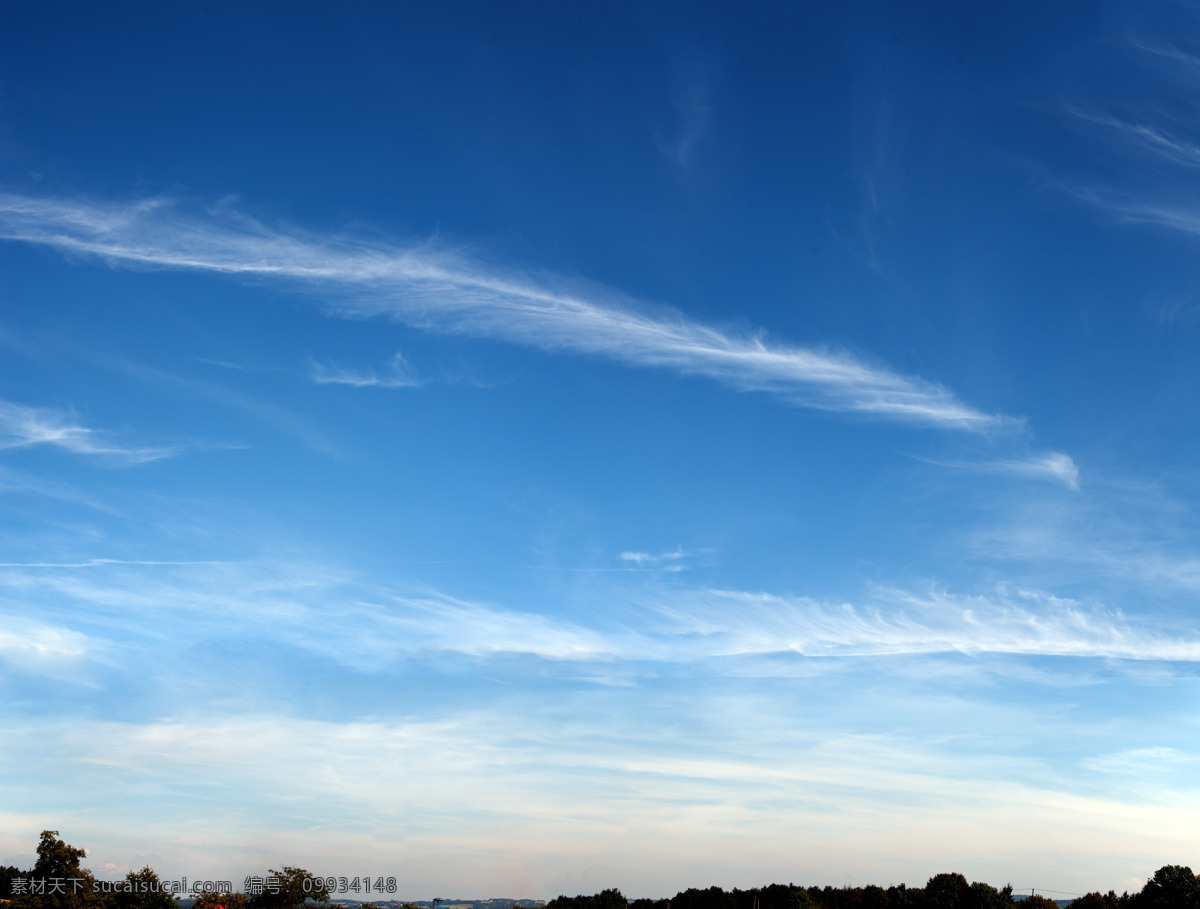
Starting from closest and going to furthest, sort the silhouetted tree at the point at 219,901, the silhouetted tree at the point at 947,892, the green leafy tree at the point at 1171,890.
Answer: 1. the green leafy tree at the point at 1171,890
2. the silhouetted tree at the point at 219,901
3. the silhouetted tree at the point at 947,892

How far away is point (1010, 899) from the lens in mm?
92875

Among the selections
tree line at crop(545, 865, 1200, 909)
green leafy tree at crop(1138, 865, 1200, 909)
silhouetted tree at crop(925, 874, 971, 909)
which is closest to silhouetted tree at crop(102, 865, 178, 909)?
tree line at crop(545, 865, 1200, 909)

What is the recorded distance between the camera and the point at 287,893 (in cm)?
9419

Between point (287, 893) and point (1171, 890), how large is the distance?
83133mm

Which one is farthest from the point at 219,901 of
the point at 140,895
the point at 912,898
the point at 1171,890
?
the point at 1171,890

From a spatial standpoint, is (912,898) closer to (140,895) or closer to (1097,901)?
(1097,901)

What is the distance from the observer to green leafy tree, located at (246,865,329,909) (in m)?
93.7

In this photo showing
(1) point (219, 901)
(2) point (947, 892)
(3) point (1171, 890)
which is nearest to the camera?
(3) point (1171, 890)

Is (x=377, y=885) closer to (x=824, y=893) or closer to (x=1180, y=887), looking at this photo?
(x=824, y=893)

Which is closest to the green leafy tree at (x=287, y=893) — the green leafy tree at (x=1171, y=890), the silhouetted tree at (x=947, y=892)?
the silhouetted tree at (x=947, y=892)

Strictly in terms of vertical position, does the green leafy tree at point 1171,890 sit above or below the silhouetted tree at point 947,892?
above

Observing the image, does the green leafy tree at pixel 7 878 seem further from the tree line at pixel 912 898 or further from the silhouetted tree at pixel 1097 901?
the silhouetted tree at pixel 1097 901

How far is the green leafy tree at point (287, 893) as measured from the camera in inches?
3688

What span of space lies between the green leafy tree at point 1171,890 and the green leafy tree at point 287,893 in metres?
77.8
